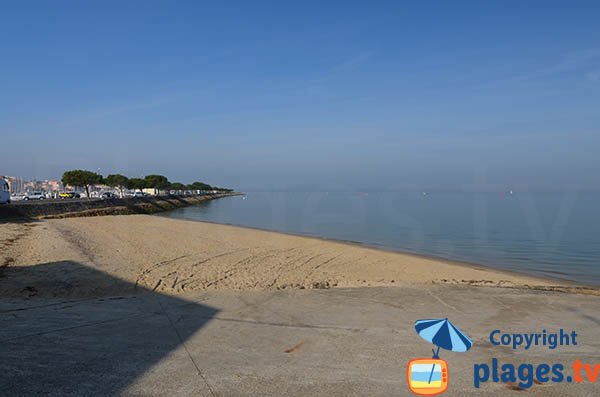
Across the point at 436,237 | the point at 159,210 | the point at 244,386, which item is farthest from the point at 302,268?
the point at 159,210

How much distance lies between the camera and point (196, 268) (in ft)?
50.1

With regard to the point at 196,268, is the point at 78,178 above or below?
above

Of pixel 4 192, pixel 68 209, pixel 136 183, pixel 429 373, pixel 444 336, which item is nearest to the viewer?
pixel 429 373

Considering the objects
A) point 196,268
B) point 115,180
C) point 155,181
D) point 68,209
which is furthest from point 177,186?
point 196,268

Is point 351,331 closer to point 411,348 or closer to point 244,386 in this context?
point 411,348

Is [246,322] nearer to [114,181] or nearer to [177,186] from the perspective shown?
[114,181]

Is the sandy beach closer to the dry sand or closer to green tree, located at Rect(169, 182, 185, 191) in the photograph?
the dry sand

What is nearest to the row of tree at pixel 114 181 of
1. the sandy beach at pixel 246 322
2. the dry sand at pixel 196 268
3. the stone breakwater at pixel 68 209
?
the stone breakwater at pixel 68 209

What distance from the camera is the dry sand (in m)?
12.0

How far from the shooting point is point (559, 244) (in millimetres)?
27578

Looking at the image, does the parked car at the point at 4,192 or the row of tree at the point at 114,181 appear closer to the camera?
the parked car at the point at 4,192

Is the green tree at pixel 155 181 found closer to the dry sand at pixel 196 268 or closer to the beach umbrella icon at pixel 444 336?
the dry sand at pixel 196 268

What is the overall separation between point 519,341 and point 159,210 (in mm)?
73621

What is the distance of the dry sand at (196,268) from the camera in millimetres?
11977
